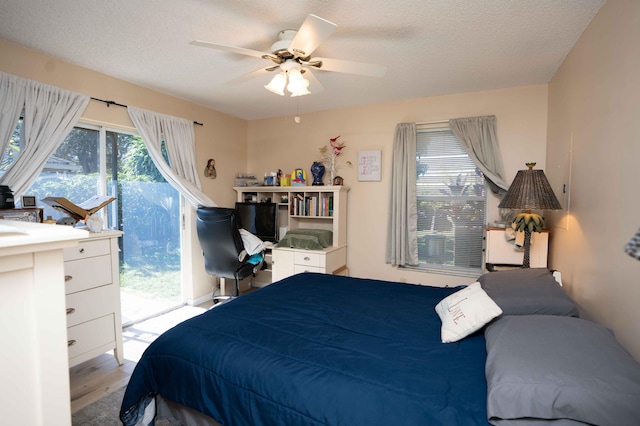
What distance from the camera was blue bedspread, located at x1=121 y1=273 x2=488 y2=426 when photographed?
1.01 metres

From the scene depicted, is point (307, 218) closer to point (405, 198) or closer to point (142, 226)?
point (405, 198)

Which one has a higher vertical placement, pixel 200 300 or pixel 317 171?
pixel 317 171

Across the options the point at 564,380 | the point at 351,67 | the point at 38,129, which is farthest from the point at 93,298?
the point at 564,380

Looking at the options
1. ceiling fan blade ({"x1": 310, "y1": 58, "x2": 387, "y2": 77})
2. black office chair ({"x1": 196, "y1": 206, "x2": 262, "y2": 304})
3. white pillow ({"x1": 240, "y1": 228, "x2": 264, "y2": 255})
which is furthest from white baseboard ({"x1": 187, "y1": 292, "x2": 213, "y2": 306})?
ceiling fan blade ({"x1": 310, "y1": 58, "x2": 387, "y2": 77})

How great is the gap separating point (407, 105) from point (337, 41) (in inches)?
60.8

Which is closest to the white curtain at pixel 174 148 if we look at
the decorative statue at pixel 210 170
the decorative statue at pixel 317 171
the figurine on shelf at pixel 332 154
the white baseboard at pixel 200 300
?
the decorative statue at pixel 210 170

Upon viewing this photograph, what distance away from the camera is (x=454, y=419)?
0.92 m

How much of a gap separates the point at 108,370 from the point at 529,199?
3.32 m

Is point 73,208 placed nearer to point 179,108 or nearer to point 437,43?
point 179,108

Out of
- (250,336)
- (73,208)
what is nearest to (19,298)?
(250,336)

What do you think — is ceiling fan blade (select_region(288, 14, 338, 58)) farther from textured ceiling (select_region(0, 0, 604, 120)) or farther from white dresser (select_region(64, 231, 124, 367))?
white dresser (select_region(64, 231, 124, 367))

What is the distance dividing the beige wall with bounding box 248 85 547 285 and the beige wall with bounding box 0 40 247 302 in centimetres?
39

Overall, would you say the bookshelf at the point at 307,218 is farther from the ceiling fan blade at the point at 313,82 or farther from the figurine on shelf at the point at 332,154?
the ceiling fan blade at the point at 313,82

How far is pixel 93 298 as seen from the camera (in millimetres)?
2232
